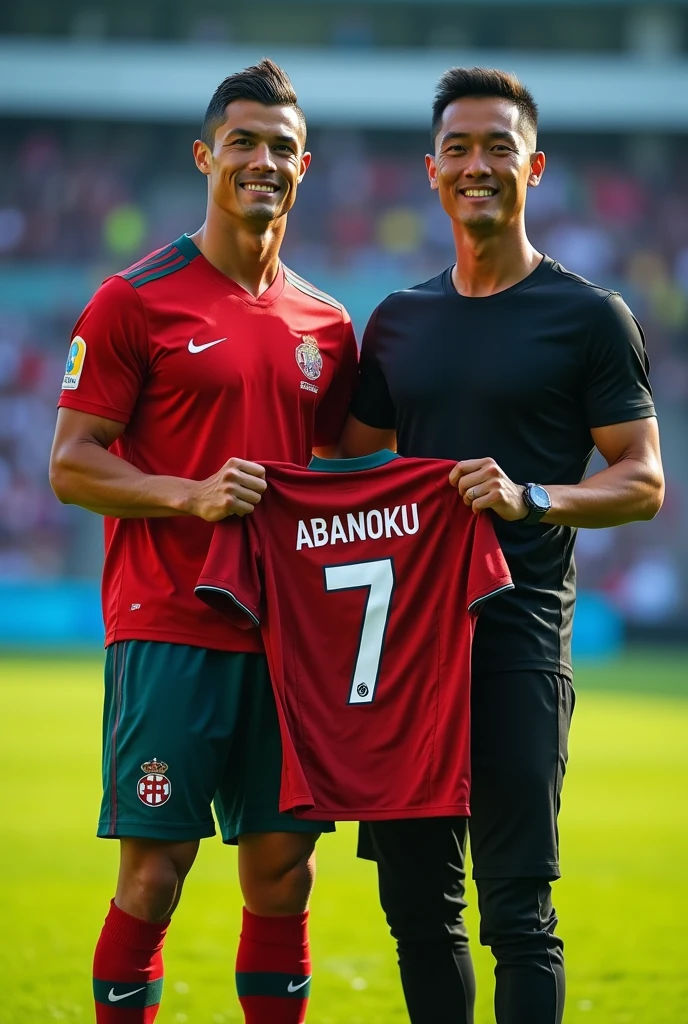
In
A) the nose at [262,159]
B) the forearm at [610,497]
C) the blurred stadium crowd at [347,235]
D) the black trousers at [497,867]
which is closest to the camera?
the black trousers at [497,867]

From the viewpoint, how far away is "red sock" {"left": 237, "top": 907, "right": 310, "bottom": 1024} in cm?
305

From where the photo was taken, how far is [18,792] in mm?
7715

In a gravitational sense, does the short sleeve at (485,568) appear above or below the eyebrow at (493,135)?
below

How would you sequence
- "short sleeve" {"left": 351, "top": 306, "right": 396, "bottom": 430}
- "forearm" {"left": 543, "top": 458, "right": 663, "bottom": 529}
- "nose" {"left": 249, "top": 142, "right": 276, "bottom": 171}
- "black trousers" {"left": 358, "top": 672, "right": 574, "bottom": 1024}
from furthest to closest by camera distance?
1. "short sleeve" {"left": 351, "top": 306, "right": 396, "bottom": 430}
2. "nose" {"left": 249, "top": 142, "right": 276, "bottom": 171}
3. "forearm" {"left": 543, "top": 458, "right": 663, "bottom": 529}
4. "black trousers" {"left": 358, "top": 672, "right": 574, "bottom": 1024}

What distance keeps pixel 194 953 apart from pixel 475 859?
6.12 feet

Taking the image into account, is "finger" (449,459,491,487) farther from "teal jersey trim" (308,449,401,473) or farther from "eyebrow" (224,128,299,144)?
"eyebrow" (224,128,299,144)

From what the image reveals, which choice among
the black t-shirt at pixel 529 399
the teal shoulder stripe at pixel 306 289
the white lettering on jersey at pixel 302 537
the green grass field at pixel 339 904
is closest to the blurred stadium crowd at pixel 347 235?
the green grass field at pixel 339 904

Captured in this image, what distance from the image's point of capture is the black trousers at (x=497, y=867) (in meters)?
2.87

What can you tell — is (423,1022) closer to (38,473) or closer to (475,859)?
(475,859)

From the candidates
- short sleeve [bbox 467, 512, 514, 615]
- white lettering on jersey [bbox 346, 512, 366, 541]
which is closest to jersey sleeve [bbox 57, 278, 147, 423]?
white lettering on jersey [bbox 346, 512, 366, 541]

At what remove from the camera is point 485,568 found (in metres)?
2.91

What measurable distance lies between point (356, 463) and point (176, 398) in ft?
1.46

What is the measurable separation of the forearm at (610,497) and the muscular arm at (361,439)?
1.87 ft

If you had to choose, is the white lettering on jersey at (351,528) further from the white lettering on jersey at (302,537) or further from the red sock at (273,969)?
the red sock at (273,969)
